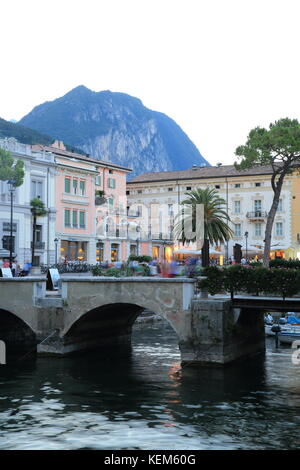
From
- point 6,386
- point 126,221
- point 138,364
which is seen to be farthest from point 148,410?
point 126,221

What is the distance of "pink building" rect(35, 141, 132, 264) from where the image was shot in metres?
70.5

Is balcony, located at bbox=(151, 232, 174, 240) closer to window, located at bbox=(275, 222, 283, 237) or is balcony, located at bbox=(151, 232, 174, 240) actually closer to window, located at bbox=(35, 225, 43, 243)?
window, located at bbox=(275, 222, 283, 237)

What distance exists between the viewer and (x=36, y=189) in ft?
220

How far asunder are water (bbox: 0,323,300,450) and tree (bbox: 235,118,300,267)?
57.0 feet

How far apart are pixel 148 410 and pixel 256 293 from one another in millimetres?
10214

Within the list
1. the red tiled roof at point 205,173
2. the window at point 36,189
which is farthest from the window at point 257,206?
the window at point 36,189

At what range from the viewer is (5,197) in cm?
6278

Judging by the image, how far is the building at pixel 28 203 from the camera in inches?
2469

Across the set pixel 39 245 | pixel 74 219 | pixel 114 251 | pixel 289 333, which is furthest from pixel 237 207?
pixel 289 333

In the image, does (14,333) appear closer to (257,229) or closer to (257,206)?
(257,206)

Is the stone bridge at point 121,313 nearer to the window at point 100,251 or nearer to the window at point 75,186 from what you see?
the window at point 75,186

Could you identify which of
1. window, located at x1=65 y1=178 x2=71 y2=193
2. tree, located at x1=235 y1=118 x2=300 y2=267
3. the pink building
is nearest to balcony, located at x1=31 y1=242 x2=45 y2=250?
the pink building

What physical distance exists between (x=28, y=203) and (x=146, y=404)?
1881 inches

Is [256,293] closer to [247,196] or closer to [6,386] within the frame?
[6,386]
